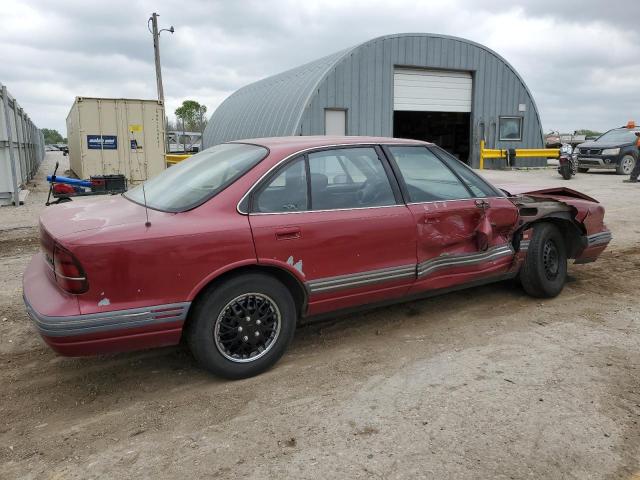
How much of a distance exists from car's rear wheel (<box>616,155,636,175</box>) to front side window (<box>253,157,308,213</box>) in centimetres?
1881

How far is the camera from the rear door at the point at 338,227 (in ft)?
11.1

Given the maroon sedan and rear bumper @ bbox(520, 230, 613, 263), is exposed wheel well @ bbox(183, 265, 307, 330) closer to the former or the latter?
the maroon sedan

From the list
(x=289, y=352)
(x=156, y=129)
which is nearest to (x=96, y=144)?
(x=156, y=129)

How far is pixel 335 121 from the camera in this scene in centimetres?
1869

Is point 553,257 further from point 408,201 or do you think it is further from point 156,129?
point 156,129

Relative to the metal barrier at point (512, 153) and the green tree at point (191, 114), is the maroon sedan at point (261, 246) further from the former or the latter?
the green tree at point (191, 114)

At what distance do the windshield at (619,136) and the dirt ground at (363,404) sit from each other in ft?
57.4

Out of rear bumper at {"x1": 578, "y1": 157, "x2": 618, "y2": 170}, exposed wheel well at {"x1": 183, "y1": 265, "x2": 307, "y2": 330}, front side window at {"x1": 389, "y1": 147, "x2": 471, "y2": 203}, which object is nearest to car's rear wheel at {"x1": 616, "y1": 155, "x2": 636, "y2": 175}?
rear bumper at {"x1": 578, "y1": 157, "x2": 618, "y2": 170}

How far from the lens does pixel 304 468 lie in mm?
2504

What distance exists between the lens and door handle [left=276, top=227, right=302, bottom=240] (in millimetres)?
3349

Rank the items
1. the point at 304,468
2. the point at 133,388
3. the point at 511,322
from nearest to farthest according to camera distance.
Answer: the point at 304,468 → the point at 133,388 → the point at 511,322

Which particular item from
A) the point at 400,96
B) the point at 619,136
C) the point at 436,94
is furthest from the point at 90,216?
the point at 619,136

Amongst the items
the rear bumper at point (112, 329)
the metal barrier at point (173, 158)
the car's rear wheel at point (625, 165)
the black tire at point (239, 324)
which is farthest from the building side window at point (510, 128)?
the rear bumper at point (112, 329)

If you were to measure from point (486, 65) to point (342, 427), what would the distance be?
21229mm
